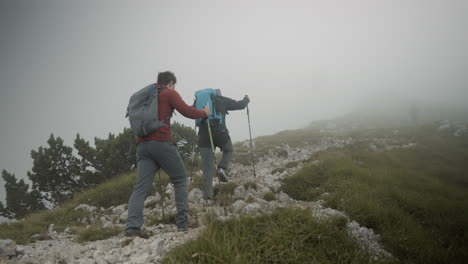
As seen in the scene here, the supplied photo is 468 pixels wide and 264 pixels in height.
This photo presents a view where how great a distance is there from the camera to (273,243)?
10.4 feet

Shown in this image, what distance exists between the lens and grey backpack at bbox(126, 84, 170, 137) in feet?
13.7

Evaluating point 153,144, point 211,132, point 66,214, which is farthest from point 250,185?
point 66,214

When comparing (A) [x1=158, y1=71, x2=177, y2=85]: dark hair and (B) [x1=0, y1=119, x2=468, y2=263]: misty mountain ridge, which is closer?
(B) [x1=0, y1=119, x2=468, y2=263]: misty mountain ridge

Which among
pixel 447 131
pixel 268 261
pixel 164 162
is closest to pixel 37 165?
pixel 164 162

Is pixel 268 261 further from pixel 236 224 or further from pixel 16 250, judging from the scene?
pixel 16 250

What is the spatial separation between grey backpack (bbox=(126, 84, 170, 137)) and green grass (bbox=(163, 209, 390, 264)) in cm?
215

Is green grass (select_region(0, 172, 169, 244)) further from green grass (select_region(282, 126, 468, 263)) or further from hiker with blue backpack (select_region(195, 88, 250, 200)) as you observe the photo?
green grass (select_region(282, 126, 468, 263))

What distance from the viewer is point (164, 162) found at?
4.43 meters

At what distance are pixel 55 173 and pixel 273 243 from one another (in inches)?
538

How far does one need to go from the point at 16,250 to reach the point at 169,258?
3563 millimetres

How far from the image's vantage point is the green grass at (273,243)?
2.85 m

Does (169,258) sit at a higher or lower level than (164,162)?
lower

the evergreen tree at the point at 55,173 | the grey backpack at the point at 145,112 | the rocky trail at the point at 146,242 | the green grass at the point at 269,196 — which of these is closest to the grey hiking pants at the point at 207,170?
the rocky trail at the point at 146,242

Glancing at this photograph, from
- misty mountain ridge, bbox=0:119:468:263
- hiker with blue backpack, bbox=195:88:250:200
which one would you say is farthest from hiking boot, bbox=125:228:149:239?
hiker with blue backpack, bbox=195:88:250:200
